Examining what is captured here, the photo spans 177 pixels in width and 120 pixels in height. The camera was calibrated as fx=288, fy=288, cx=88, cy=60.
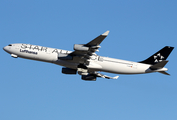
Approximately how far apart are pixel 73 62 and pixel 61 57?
112 inches

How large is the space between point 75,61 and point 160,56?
1829 centimetres

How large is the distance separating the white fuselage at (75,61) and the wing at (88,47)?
149 centimetres

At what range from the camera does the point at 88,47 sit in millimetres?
53219

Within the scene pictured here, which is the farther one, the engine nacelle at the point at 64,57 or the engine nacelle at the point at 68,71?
the engine nacelle at the point at 68,71

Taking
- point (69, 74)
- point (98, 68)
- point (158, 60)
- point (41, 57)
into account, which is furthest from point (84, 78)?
point (158, 60)

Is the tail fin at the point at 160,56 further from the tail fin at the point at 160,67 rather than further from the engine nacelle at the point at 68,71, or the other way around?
the engine nacelle at the point at 68,71

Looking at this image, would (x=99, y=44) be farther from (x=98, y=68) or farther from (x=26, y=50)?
(x=26, y=50)

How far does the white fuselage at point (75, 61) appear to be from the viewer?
58031 mm

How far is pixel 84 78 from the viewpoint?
66.0 m

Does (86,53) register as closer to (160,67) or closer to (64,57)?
(64,57)

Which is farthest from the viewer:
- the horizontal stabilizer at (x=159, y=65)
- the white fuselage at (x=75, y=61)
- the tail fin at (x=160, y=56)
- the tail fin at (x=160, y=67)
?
the tail fin at (x=160, y=56)

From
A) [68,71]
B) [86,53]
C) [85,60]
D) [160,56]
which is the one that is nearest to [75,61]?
[85,60]

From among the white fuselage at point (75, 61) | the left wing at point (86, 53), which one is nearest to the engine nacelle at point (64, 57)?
the white fuselage at point (75, 61)

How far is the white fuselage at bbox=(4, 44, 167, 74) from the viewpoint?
5803 centimetres
